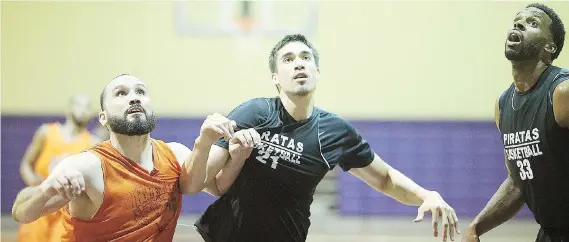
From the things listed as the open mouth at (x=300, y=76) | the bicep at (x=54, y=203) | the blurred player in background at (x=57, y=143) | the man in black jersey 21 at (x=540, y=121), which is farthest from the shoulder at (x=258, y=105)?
the blurred player in background at (x=57, y=143)

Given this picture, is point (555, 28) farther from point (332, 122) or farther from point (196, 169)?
point (196, 169)

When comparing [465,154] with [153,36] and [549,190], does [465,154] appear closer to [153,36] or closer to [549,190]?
[153,36]

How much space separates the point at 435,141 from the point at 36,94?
19.8ft

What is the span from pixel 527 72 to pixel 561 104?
0.33m

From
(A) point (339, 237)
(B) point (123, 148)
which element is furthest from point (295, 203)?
(A) point (339, 237)

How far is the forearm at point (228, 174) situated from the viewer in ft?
11.7

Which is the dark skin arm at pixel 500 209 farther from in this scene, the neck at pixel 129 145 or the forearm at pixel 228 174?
the neck at pixel 129 145

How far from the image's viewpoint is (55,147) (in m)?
6.50

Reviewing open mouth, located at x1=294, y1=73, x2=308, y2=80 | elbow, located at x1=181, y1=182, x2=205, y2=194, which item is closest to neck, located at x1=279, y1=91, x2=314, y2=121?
open mouth, located at x1=294, y1=73, x2=308, y2=80

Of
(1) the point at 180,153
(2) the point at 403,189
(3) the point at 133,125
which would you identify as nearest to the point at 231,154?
(1) the point at 180,153

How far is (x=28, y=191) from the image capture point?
127 inches

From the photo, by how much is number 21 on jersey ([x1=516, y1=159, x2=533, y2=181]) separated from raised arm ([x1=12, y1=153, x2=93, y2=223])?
7.30 feet

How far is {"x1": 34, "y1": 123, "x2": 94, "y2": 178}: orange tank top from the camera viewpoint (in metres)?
6.46

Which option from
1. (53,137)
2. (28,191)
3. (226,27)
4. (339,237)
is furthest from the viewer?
(226,27)
